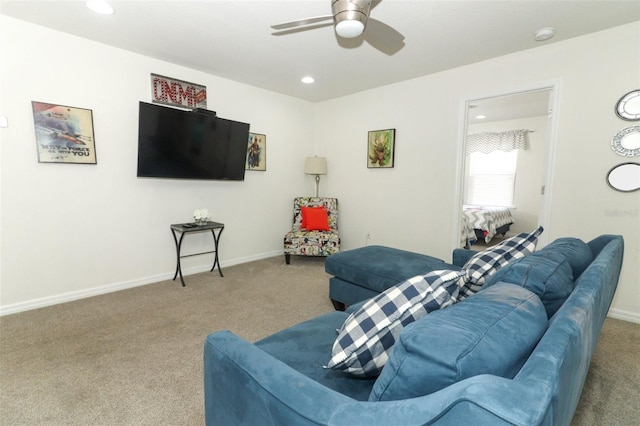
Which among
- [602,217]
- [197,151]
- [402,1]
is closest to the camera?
[402,1]

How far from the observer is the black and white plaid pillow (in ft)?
4.65

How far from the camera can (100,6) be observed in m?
2.32

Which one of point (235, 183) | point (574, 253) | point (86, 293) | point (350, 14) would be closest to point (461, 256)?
point (574, 253)

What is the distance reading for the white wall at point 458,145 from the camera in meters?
2.66

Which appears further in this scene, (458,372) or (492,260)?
(492,260)

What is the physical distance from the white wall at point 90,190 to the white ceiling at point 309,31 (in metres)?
0.21

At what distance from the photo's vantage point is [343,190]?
189 inches

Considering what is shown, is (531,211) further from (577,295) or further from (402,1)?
(577,295)

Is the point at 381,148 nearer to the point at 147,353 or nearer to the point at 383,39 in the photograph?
the point at 383,39

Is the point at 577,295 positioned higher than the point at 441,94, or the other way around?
the point at 441,94

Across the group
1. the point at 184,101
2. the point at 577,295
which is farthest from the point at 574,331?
the point at 184,101

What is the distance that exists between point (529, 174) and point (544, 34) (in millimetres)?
4229

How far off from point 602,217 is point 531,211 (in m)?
3.81

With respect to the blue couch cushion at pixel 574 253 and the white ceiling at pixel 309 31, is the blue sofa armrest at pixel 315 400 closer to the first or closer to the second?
the blue couch cushion at pixel 574 253
